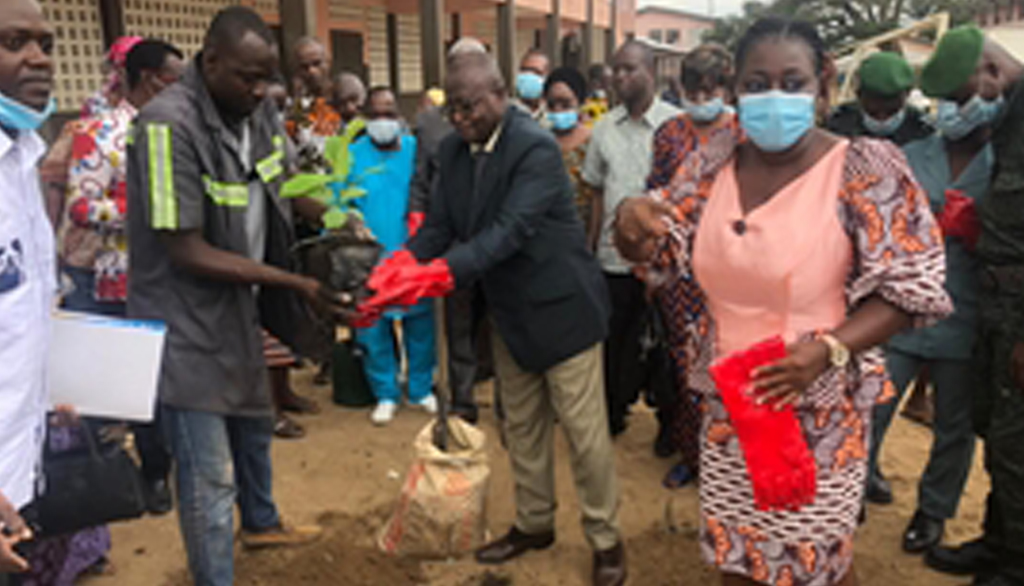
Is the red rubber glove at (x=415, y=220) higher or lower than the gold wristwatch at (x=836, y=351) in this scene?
higher

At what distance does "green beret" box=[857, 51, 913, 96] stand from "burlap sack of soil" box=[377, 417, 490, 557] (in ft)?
7.55

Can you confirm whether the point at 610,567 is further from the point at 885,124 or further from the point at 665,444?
the point at 885,124

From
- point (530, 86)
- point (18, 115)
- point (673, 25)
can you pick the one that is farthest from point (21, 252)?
point (673, 25)

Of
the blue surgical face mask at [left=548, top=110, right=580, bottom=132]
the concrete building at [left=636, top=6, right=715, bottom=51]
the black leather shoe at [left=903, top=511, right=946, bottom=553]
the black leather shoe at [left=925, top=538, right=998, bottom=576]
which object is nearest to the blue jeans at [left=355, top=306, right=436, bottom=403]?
the blue surgical face mask at [left=548, top=110, right=580, bottom=132]

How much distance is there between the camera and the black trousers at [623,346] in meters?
4.02

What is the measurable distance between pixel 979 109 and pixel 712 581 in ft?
6.60

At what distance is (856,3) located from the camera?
3425cm

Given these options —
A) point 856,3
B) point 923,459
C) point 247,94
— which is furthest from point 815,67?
point 856,3

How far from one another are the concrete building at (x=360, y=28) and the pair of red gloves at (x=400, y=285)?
6.08 metres

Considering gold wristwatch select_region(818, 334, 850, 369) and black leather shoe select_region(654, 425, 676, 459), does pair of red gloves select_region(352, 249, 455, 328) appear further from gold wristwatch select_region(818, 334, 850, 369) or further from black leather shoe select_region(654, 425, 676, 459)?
black leather shoe select_region(654, 425, 676, 459)

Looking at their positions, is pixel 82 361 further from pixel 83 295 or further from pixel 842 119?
pixel 842 119

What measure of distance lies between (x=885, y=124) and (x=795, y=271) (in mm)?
2008

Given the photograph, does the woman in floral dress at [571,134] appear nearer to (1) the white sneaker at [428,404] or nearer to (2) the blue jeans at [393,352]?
(2) the blue jeans at [393,352]

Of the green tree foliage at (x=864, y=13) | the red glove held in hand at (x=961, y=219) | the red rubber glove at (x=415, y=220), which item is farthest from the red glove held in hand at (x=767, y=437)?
the green tree foliage at (x=864, y=13)
